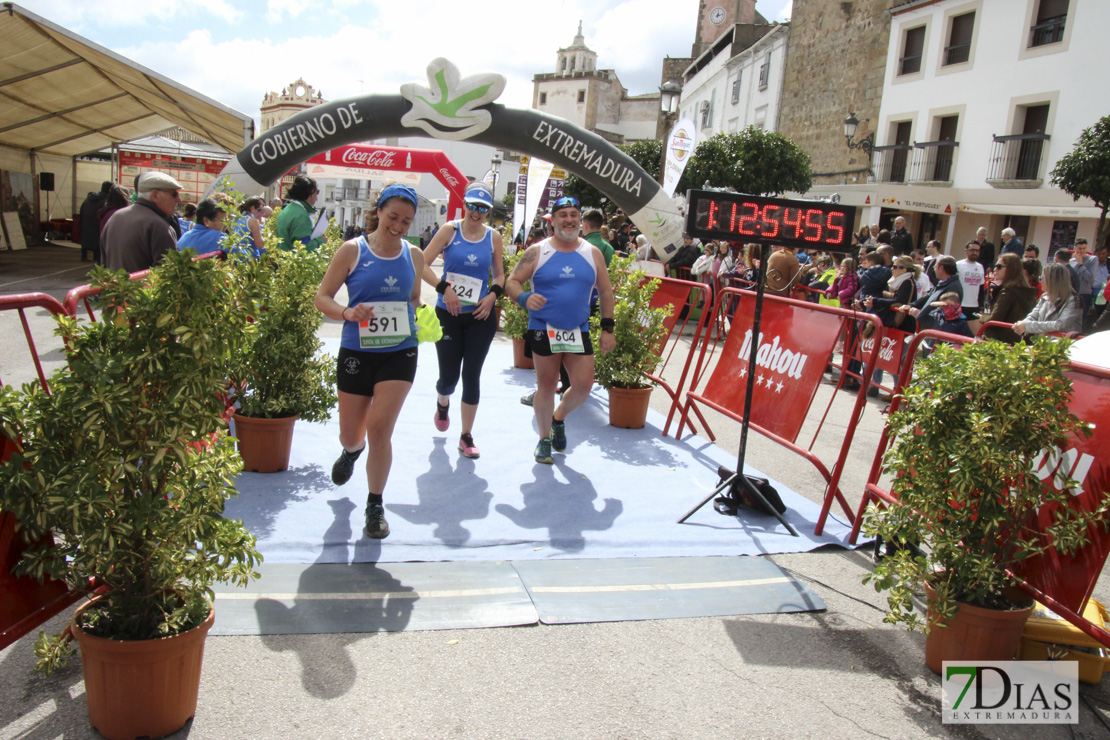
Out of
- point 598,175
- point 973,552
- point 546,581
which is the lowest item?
point 546,581

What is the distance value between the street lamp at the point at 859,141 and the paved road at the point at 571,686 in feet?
73.5

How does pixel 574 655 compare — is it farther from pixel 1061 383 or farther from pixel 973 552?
pixel 1061 383

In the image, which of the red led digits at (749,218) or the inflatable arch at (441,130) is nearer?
the red led digits at (749,218)

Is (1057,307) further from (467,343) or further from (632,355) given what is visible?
(467,343)

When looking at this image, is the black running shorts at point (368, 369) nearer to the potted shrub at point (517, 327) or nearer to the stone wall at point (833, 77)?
the potted shrub at point (517, 327)

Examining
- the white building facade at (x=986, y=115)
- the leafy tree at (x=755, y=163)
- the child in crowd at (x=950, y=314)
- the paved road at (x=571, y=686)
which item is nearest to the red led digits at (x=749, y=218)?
the paved road at (x=571, y=686)

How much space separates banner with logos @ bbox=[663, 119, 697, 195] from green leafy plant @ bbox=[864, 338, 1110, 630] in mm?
12437

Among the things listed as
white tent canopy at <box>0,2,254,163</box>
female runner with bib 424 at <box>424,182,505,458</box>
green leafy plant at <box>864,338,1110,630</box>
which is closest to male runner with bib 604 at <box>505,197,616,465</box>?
female runner with bib 424 at <box>424,182,505,458</box>

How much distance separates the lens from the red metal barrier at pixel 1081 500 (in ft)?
9.75

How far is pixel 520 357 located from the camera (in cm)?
945

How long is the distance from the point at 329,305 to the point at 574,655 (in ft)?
7.09

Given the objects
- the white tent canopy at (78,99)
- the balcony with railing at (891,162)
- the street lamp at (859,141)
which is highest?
the street lamp at (859,141)

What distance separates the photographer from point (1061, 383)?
9.78 ft

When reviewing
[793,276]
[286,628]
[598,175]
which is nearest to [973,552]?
[286,628]
